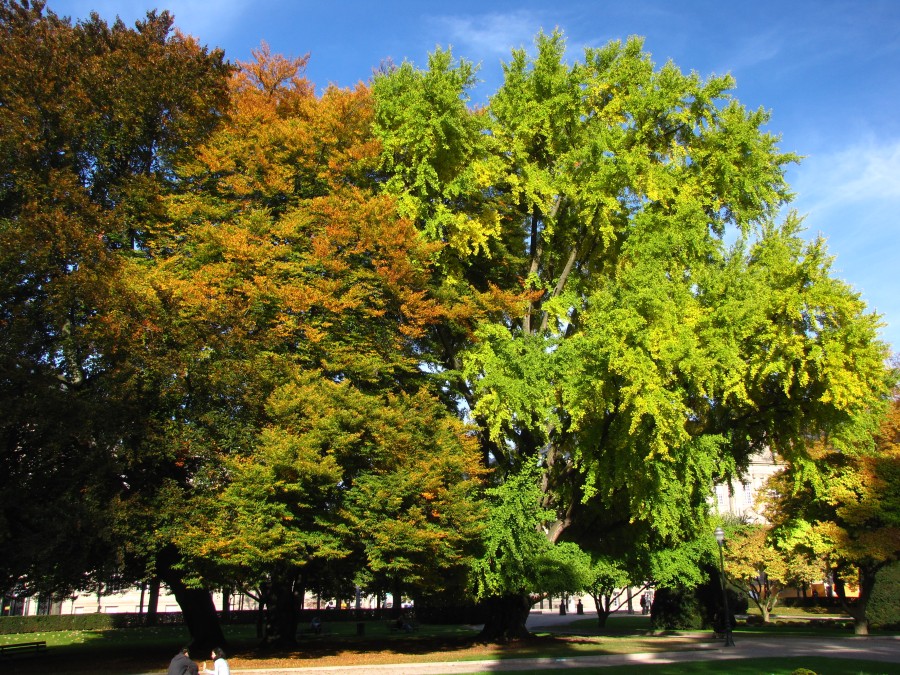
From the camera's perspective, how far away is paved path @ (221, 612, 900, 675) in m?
15.4

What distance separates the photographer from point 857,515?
25.3 meters

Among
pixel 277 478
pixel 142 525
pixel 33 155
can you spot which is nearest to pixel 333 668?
pixel 277 478

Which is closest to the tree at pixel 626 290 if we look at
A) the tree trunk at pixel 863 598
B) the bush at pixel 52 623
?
the tree trunk at pixel 863 598

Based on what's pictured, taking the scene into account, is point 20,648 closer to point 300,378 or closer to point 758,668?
point 300,378

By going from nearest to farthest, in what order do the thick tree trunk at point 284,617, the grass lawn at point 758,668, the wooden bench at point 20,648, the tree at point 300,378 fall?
the grass lawn at point 758,668
the tree at point 300,378
the wooden bench at point 20,648
the thick tree trunk at point 284,617

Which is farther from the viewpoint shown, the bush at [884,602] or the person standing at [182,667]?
the bush at [884,602]

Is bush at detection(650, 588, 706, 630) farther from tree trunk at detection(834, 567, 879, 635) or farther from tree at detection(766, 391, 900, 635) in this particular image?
tree trunk at detection(834, 567, 879, 635)

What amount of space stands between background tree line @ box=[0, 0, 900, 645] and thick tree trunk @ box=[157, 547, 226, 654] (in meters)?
0.10

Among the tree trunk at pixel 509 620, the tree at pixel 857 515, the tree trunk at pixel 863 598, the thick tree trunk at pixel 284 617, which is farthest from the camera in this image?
the tree trunk at pixel 863 598

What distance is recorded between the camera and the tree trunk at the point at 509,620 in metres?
22.9

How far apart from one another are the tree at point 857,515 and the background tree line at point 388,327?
2.62 ft

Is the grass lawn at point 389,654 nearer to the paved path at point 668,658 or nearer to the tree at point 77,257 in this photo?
the paved path at point 668,658

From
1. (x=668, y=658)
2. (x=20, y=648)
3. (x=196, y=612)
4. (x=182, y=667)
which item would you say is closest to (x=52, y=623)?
(x=20, y=648)

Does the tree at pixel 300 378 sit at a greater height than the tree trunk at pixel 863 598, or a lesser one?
greater
